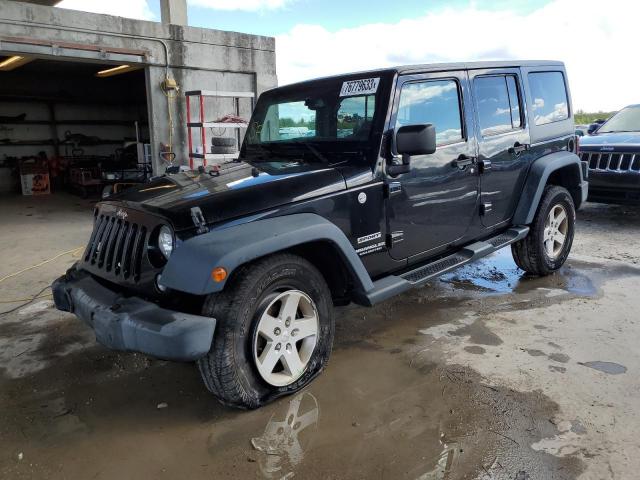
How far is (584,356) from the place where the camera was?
3350 millimetres

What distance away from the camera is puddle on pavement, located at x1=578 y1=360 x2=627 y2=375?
10.3 feet

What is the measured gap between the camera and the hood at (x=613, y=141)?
7040 mm

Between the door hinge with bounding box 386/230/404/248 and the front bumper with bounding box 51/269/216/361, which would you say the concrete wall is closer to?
the front bumper with bounding box 51/269/216/361

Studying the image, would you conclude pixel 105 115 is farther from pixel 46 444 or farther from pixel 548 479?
pixel 548 479

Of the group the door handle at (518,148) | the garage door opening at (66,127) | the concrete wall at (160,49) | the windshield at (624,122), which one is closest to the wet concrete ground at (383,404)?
the door handle at (518,148)

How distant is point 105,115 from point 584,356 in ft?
55.3

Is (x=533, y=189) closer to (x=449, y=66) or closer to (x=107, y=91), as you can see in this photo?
(x=449, y=66)

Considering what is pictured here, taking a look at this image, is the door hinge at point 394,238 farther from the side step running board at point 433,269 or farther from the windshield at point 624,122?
the windshield at point 624,122

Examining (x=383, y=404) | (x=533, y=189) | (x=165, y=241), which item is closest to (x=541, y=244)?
(x=533, y=189)

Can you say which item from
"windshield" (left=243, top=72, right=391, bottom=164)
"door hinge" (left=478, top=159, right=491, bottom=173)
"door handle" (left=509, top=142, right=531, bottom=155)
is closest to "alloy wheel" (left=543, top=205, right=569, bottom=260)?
"door handle" (left=509, top=142, right=531, bottom=155)

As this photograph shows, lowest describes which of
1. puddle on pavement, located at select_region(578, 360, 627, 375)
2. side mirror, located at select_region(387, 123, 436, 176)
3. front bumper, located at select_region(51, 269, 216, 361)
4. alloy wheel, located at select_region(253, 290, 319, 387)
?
puddle on pavement, located at select_region(578, 360, 627, 375)

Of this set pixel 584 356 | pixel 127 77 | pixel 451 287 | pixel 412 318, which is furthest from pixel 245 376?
pixel 127 77

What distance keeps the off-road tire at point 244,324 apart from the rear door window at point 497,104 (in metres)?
2.16

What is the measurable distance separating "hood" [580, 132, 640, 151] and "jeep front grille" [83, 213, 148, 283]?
6.80 meters
